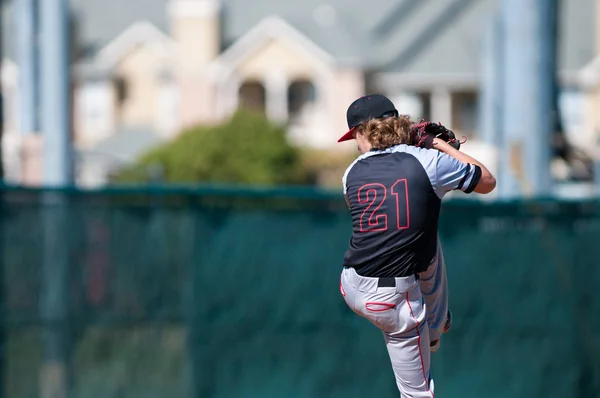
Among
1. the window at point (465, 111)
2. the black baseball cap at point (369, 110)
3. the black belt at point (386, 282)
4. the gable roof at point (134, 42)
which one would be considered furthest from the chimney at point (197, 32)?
the black belt at point (386, 282)

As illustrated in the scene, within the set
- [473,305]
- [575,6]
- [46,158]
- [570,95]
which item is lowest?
[473,305]

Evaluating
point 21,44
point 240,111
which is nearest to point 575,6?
point 240,111

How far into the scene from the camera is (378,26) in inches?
1656

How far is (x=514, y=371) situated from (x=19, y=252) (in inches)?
154

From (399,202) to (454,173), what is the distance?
0.86 ft

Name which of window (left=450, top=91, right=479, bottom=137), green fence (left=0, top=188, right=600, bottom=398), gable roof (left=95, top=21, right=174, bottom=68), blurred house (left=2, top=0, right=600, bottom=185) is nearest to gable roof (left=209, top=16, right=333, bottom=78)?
blurred house (left=2, top=0, right=600, bottom=185)

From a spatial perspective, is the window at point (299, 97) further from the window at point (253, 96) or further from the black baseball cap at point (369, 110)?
the black baseball cap at point (369, 110)

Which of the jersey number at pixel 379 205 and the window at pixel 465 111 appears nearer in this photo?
the jersey number at pixel 379 205

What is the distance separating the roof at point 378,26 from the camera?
39250 millimetres

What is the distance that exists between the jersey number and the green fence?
11.5 ft

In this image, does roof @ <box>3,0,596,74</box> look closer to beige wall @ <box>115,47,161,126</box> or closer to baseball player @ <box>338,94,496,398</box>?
beige wall @ <box>115,47,161,126</box>

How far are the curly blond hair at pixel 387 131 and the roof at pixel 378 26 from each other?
110 feet

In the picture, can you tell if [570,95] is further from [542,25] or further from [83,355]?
[83,355]

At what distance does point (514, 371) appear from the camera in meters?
8.02
